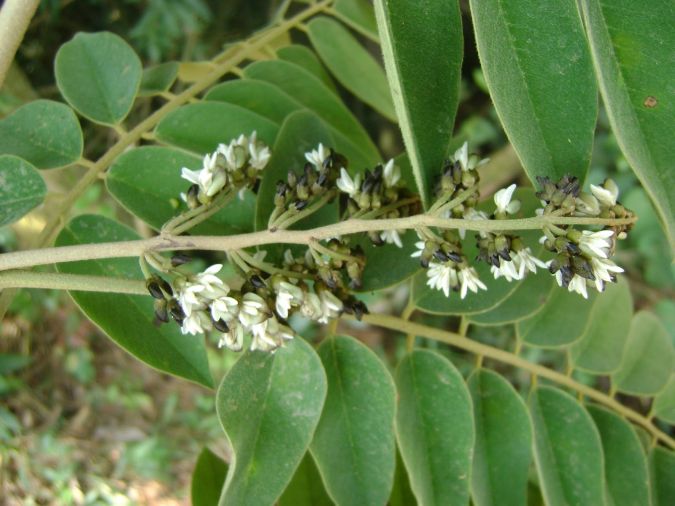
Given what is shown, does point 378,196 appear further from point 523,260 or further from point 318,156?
point 523,260

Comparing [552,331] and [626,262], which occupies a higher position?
[552,331]

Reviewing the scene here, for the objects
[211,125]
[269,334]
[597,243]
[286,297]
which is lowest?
[269,334]

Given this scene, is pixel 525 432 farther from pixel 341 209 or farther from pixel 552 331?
pixel 341 209

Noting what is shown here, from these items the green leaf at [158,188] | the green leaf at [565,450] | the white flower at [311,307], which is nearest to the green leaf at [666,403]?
the green leaf at [565,450]

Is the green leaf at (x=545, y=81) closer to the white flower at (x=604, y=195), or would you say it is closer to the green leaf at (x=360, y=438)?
the white flower at (x=604, y=195)

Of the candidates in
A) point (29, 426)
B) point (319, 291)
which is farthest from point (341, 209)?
point (29, 426)

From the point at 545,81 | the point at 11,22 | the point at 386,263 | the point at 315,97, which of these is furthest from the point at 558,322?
the point at 11,22
